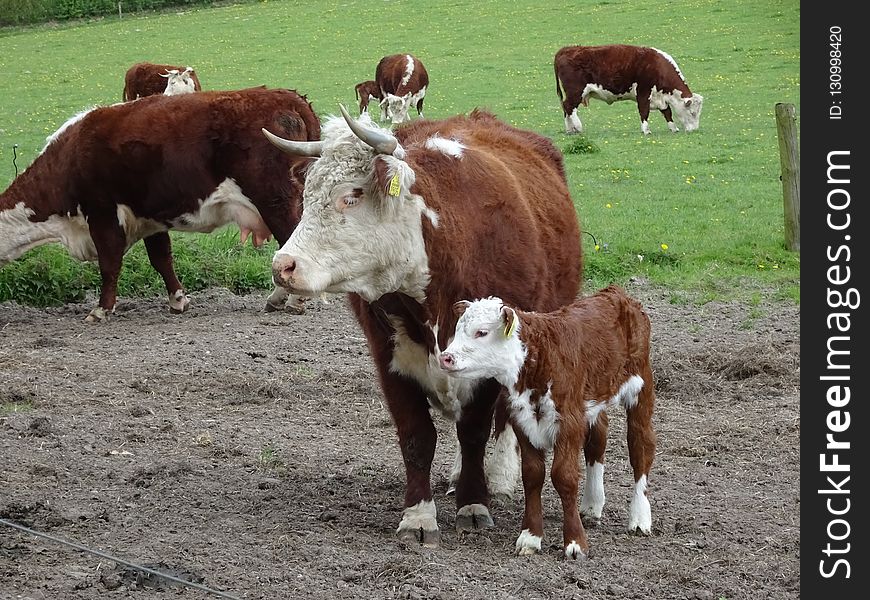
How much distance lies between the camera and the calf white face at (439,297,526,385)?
5.17 m

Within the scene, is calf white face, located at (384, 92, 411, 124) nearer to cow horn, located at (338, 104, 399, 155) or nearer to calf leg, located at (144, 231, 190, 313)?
calf leg, located at (144, 231, 190, 313)

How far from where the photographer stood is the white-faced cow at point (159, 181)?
35.2 ft

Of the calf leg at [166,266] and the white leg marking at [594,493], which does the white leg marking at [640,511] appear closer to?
the white leg marking at [594,493]

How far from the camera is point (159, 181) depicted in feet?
35.7

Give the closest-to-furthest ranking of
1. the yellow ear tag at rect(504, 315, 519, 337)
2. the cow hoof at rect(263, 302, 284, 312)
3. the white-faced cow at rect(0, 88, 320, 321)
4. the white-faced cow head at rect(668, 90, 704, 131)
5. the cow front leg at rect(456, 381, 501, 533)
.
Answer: the yellow ear tag at rect(504, 315, 519, 337), the cow front leg at rect(456, 381, 501, 533), the white-faced cow at rect(0, 88, 320, 321), the cow hoof at rect(263, 302, 284, 312), the white-faced cow head at rect(668, 90, 704, 131)

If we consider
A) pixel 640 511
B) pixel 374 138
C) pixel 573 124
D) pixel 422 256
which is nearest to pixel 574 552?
pixel 640 511

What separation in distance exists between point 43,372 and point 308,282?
4.58 meters

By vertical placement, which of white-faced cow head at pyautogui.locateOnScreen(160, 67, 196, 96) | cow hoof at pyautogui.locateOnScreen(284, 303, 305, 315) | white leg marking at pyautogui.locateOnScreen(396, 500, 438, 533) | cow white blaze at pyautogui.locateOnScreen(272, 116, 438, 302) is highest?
cow white blaze at pyautogui.locateOnScreen(272, 116, 438, 302)

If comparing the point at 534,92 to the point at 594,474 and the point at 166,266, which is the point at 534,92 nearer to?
the point at 166,266

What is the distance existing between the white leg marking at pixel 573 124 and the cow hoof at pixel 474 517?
19362 mm

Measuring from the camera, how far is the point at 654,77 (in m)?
25.2

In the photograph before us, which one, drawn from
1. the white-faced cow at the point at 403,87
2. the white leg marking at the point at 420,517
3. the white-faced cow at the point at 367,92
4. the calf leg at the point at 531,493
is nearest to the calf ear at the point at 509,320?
the calf leg at the point at 531,493

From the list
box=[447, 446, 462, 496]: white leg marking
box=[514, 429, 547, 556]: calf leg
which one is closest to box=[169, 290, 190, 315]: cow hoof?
box=[447, 446, 462, 496]: white leg marking

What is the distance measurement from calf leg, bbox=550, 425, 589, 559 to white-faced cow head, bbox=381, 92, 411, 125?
2333cm
